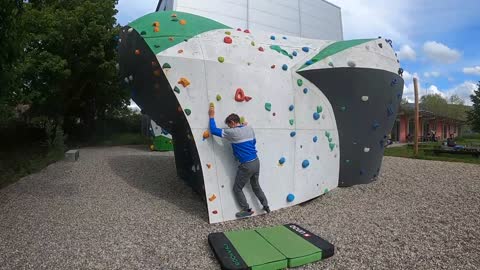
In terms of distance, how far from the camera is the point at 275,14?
83.5ft

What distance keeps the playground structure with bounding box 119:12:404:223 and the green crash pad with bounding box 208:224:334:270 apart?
880 mm

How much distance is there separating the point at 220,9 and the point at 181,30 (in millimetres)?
17857

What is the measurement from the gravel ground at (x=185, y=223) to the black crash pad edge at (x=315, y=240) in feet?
0.30

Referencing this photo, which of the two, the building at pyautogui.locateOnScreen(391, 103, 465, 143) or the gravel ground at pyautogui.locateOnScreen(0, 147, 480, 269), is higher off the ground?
the building at pyautogui.locateOnScreen(391, 103, 465, 143)

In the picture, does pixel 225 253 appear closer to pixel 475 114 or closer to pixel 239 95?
pixel 239 95

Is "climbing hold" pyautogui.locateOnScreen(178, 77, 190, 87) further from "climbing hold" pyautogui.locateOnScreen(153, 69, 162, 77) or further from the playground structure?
"climbing hold" pyautogui.locateOnScreen(153, 69, 162, 77)

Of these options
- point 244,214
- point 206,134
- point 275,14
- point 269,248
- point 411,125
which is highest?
point 275,14

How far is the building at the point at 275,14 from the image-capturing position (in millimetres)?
21172

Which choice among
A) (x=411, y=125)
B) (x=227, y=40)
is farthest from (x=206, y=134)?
(x=411, y=125)

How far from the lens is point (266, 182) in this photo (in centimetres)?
562

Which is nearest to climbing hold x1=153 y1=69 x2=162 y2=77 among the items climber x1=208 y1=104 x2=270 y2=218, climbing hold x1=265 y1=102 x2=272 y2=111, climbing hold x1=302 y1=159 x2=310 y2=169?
climber x1=208 y1=104 x2=270 y2=218

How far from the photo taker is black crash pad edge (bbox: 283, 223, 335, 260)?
395 cm

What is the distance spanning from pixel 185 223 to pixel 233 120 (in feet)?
6.01

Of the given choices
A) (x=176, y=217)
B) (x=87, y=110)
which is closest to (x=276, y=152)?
(x=176, y=217)
